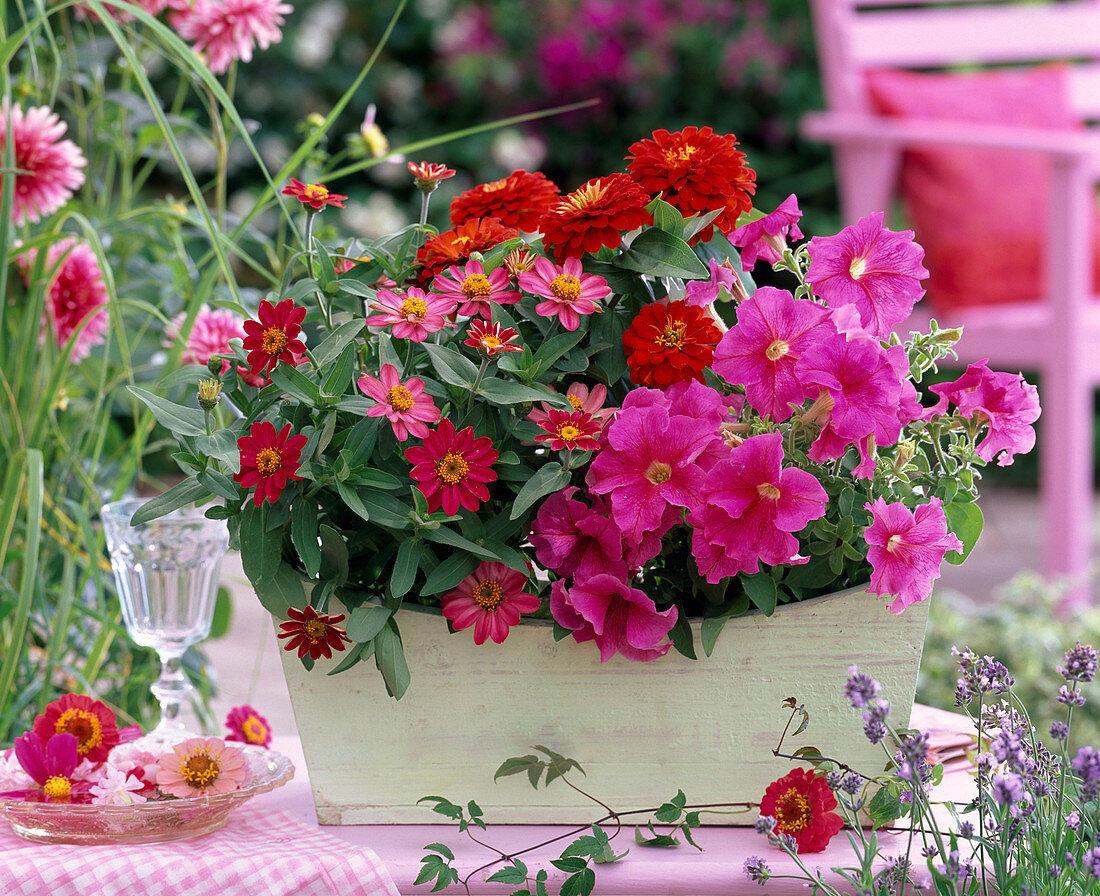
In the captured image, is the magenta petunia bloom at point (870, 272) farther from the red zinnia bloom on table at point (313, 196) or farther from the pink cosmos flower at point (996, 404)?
the red zinnia bloom on table at point (313, 196)

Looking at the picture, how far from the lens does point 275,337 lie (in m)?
0.58

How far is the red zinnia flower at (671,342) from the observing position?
60cm

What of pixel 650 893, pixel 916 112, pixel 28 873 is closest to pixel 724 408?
pixel 650 893

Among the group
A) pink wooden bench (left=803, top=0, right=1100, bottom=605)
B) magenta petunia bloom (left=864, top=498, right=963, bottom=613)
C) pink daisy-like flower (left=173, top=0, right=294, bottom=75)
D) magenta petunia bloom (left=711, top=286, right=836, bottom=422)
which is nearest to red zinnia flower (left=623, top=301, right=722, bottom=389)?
magenta petunia bloom (left=711, top=286, right=836, bottom=422)

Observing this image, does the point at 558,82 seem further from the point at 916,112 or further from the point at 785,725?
the point at 785,725

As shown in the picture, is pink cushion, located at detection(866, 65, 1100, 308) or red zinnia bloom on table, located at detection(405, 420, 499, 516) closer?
red zinnia bloom on table, located at detection(405, 420, 499, 516)

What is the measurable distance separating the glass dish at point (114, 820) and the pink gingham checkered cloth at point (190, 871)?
0.01m

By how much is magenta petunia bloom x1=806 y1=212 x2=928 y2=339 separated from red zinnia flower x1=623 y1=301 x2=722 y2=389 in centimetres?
7

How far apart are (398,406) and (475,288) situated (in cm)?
8

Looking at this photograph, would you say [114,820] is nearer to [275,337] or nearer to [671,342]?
[275,337]

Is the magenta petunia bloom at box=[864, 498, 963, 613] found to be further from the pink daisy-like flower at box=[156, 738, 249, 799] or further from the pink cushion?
the pink cushion

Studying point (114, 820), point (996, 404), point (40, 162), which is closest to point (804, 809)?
point (996, 404)

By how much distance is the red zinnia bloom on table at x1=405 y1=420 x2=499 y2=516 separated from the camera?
0.57 meters

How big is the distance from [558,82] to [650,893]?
3665 millimetres
